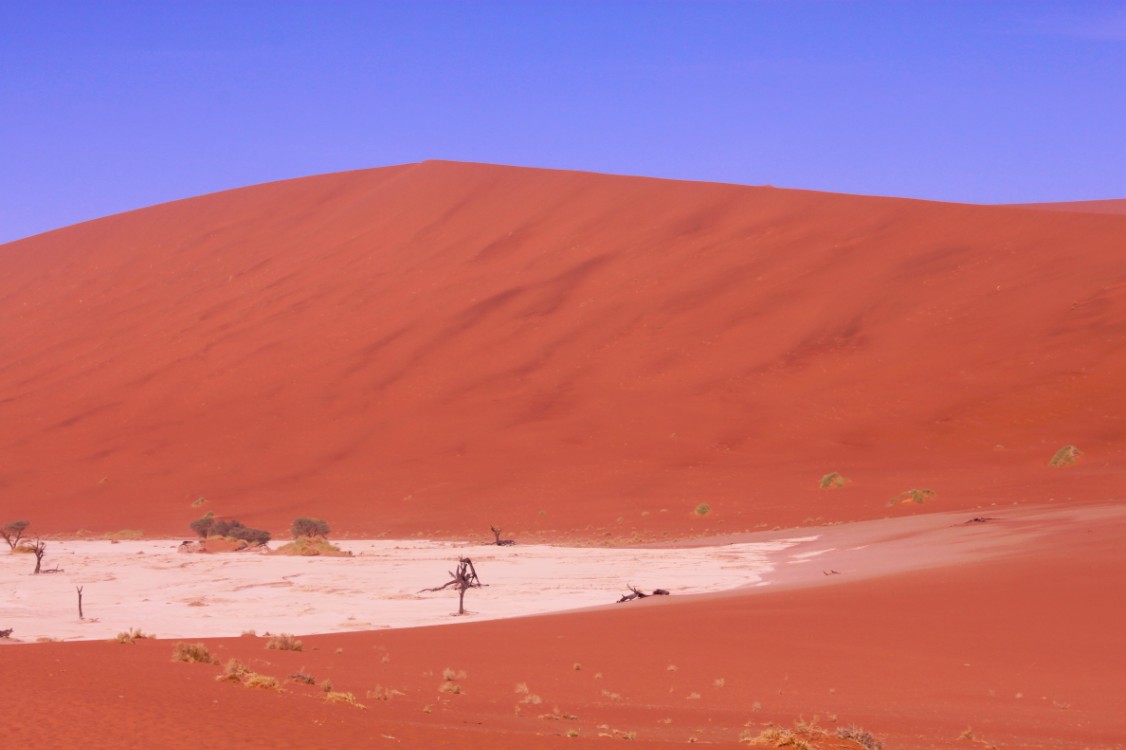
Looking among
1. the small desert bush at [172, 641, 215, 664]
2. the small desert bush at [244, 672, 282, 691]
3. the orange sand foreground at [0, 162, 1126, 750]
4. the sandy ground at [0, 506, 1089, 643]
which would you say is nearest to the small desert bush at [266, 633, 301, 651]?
the orange sand foreground at [0, 162, 1126, 750]

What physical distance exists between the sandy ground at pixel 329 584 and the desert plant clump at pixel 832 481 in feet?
14.6

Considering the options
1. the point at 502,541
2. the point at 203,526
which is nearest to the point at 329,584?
the point at 502,541

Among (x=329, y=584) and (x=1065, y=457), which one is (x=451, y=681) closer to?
(x=329, y=584)

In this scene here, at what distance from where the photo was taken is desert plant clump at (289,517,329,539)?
30.4 meters

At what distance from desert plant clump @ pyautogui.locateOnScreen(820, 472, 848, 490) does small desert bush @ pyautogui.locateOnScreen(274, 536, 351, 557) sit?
43.2 ft

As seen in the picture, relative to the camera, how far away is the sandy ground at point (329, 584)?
17859 millimetres

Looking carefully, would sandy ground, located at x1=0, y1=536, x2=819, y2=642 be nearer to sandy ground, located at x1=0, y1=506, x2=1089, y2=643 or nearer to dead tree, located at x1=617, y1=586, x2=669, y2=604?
sandy ground, located at x1=0, y1=506, x2=1089, y2=643

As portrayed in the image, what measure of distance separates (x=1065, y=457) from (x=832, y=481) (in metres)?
6.11

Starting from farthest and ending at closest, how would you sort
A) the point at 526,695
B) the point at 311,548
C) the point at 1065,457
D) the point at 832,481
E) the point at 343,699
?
1. the point at 832,481
2. the point at 1065,457
3. the point at 311,548
4. the point at 526,695
5. the point at 343,699

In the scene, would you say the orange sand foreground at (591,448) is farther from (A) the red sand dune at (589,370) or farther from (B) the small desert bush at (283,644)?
(B) the small desert bush at (283,644)

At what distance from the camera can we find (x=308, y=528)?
3038cm

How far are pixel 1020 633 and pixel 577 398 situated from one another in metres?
29.2

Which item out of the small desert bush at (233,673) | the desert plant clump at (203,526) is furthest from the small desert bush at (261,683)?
the desert plant clump at (203,526)

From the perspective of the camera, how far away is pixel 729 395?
3981 centimetres
